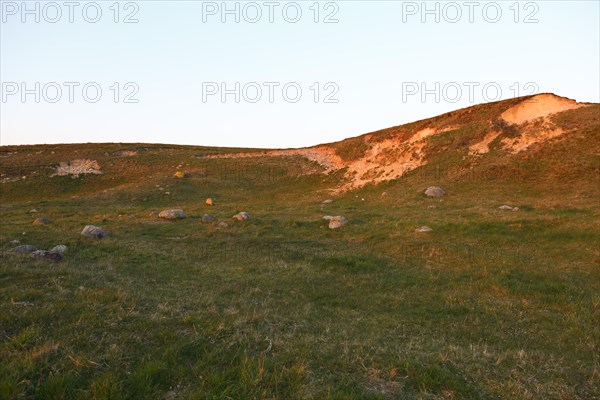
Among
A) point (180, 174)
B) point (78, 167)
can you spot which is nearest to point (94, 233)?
point (180, 174)

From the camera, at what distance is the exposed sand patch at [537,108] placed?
135 feet

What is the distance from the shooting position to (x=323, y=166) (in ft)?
168

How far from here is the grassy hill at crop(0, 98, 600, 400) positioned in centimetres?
625

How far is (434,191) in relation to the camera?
3228 cm

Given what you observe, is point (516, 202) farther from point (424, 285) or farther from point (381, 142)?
point (381, 142)

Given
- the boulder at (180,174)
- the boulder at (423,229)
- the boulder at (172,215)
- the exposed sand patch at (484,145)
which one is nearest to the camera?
the boulder at (423,229)

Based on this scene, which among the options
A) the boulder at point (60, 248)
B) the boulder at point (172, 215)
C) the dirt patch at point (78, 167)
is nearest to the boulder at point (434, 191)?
the boulder at point (172, 215)

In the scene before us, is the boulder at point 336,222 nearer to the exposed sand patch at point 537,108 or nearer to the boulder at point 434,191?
the boulder at point 434,191

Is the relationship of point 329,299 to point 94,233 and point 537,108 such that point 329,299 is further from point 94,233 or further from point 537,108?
point 537,108

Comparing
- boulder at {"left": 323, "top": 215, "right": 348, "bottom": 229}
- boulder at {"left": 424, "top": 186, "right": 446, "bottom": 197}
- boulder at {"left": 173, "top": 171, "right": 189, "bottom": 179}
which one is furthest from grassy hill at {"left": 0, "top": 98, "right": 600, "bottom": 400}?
boulder at {"left": 173, "top": 171, "right": 189, "bottom": 179}

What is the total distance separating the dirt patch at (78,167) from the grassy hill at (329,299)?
2168 cm

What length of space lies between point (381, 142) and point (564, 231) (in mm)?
33481

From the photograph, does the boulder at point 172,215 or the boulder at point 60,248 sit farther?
the boulder at point 172,215

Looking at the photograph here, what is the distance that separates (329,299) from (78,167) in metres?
53.8
